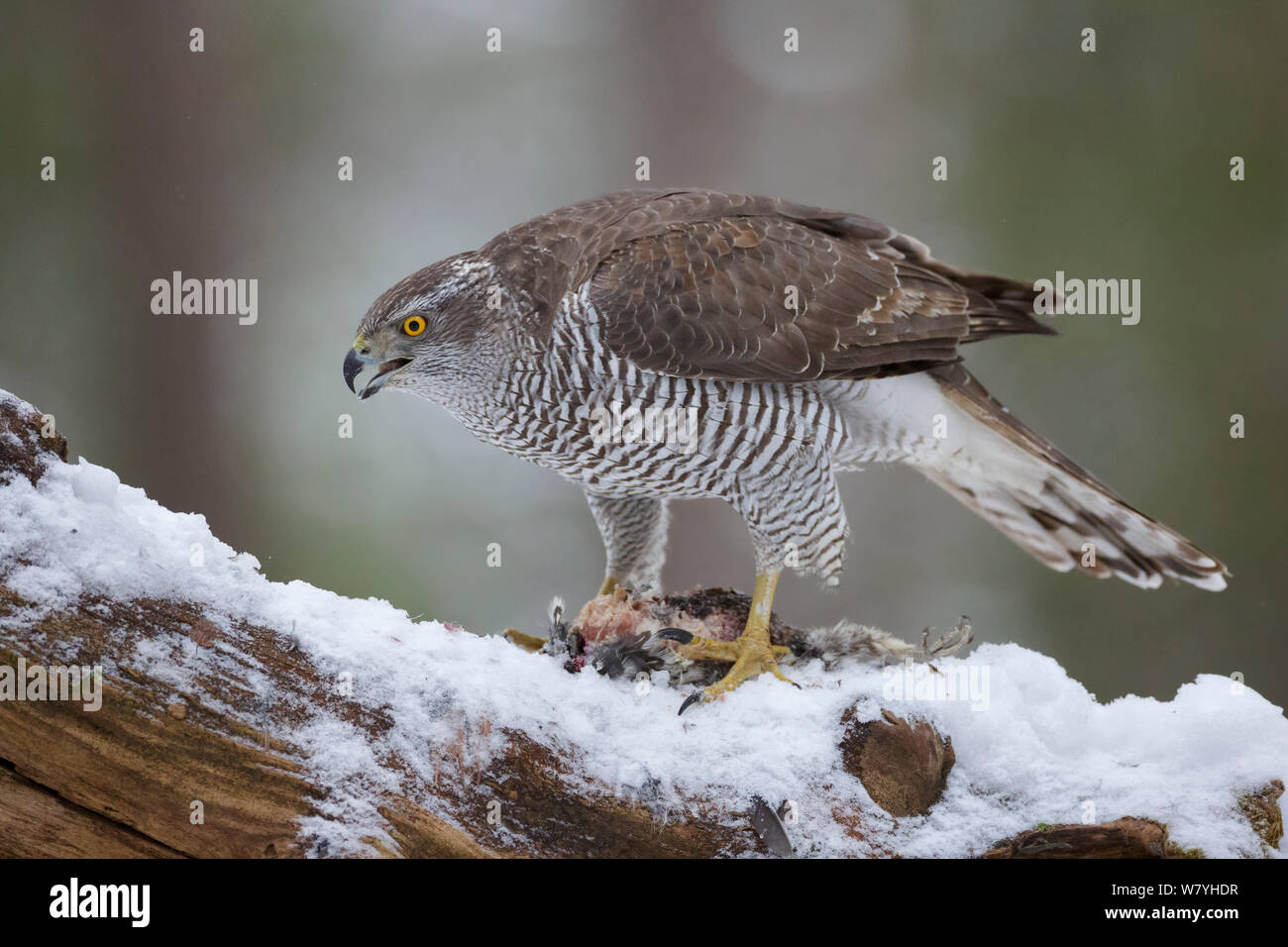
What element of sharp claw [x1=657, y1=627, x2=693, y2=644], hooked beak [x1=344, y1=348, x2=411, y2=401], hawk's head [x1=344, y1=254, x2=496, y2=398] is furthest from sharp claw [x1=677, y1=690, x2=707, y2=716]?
hooked beak [x1=344, y1=348, x2=411, y2=401]

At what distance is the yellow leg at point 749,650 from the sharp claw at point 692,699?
0.19 feet

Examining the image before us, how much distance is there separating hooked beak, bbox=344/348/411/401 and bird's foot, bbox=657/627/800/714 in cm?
135

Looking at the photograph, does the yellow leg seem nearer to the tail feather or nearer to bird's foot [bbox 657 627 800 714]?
bird's foot [bbox 657 627 800 714]

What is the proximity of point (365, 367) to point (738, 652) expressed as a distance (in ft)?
5.52

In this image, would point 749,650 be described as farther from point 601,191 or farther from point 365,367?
point 601,191

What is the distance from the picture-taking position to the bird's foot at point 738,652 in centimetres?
329

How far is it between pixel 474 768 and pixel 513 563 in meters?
3.65

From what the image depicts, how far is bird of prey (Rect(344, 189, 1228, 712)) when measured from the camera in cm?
346

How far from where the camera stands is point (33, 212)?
17.7ft

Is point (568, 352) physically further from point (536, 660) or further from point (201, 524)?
point (201, 524)

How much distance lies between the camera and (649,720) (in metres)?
2.99

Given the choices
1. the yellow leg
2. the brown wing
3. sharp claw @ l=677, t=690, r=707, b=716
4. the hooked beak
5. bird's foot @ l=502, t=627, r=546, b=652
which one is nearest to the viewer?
sharp claw @ l=677, t=690, r=707, b=716

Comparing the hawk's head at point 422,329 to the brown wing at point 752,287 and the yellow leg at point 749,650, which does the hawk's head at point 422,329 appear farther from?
the yellow leg at point 749,650

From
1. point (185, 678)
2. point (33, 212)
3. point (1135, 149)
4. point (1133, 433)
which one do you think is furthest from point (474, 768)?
point (1135, 149)
